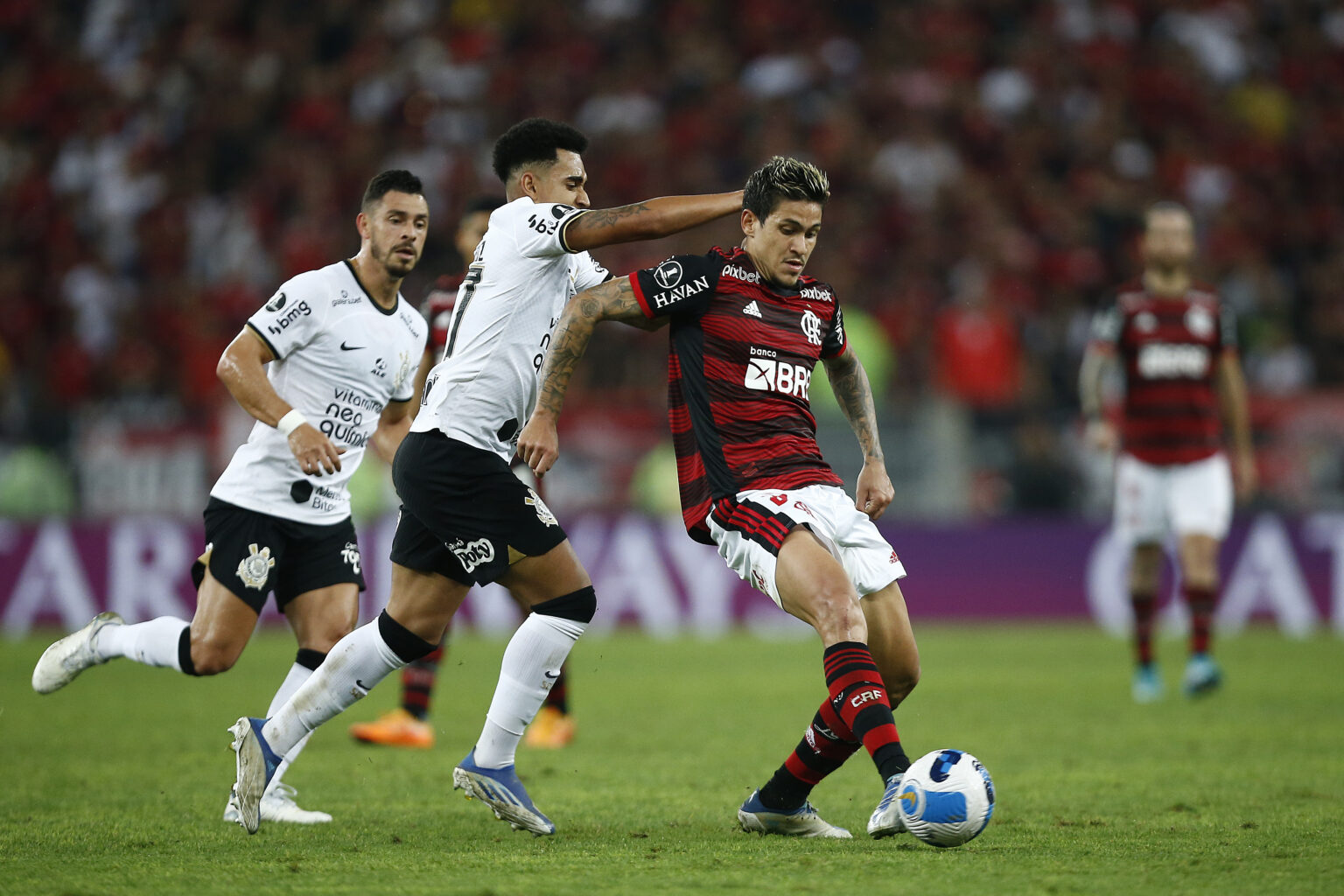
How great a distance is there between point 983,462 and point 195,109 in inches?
474

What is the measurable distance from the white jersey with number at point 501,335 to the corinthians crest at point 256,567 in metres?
1.00

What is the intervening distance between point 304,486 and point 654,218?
6.67ft

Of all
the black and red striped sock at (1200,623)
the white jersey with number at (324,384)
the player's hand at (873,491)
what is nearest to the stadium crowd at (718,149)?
the black and red striped sock at (1200,623)

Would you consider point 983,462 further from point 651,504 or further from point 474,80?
point 474,80

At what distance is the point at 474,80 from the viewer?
20.6 m

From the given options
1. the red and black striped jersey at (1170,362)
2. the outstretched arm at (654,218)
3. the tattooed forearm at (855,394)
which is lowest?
the tattooed forearm at (855,394)

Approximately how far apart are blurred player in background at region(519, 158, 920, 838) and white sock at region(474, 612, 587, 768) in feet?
2.04

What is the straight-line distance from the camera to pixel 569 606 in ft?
18.6

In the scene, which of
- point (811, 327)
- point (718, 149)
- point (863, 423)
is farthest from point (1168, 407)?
point (718, 149)

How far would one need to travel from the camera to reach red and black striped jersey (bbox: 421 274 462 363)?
8.14m

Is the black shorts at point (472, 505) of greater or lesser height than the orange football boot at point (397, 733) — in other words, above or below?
above

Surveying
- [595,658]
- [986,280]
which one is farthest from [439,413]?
[986,280]

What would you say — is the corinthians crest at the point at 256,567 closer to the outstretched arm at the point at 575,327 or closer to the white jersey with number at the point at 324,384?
the white jersey with number at the point at 324,384

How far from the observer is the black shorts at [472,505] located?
546cm
